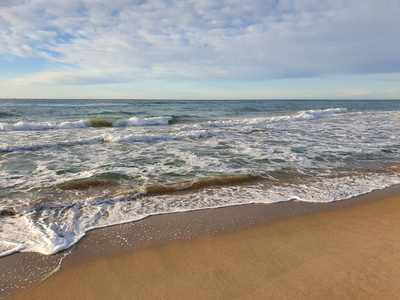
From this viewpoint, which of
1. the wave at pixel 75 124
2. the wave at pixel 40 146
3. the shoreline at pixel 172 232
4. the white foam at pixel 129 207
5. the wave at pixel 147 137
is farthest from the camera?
the wave at pixel 75 124

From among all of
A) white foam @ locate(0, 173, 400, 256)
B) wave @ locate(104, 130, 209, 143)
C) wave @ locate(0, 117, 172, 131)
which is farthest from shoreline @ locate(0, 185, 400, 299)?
wave @ locate(0, 117, 172, 131)

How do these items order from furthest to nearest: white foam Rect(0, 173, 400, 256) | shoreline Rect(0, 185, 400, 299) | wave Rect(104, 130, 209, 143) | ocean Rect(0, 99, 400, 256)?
wave Rect(104, 130, 209, 143)
ocean Rect(0, 99, 400, 256)
white foam Rect(0, 173, 400, 256)
shoreline Rect(0, 185, 400, 299)

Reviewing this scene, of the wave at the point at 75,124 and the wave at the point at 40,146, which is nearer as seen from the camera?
the wave at the point at 40,146

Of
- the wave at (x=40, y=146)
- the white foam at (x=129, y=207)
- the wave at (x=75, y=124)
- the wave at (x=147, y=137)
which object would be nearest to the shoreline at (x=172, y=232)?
the white foam at (x=129, y=207)

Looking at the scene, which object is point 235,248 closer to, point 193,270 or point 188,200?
point 193,270

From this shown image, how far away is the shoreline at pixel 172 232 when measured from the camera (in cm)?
323

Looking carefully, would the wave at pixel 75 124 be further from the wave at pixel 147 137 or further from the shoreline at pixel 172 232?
the shoreline at pixel 172 232

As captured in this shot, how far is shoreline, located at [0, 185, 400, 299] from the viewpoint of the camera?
323cm

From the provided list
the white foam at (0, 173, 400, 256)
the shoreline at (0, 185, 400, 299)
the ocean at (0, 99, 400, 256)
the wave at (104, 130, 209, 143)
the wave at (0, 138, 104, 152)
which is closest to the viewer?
the shoreline at (0, 185, 400, 299)

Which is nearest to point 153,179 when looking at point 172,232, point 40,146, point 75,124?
point 172,232

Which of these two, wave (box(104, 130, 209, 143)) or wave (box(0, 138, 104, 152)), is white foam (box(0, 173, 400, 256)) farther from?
wave (box(104, 130, 209, 143))

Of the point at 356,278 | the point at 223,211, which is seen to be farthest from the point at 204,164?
the point at 356,278

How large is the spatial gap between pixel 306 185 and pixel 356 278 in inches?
128

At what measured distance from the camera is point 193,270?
10.1 ft
